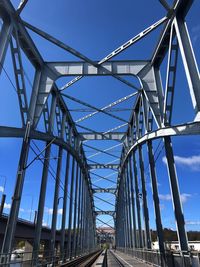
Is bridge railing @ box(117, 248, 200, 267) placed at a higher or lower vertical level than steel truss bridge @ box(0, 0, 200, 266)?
lower

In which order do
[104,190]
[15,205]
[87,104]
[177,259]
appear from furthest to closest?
[104,190], [87,104], [15,205], [177,259]

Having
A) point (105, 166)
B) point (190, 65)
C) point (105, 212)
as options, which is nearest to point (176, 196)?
point (190, 65)

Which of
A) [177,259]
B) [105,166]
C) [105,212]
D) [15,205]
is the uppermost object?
[105,166]

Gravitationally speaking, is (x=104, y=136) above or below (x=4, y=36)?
above

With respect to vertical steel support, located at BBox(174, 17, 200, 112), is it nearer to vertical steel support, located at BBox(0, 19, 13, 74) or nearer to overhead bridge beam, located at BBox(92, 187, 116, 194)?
vertical steel support, located at BBox(0, 19, 13, 74)

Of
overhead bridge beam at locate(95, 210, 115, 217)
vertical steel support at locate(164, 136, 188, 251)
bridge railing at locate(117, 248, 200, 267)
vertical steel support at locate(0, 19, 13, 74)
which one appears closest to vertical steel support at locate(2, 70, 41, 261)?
vertical steel support at locate(0, 19, 13, 74)

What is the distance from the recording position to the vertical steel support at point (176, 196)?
11.2 m

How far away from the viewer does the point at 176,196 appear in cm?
1216

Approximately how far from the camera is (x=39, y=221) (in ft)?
49.7

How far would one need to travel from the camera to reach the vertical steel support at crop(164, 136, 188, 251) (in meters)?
11.2

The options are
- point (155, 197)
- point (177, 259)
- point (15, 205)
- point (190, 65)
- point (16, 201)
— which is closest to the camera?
point (190, 65)

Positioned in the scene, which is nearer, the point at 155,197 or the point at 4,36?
the point at 4,36

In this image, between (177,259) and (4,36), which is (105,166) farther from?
(4,36)

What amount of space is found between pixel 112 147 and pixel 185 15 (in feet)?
82.0
